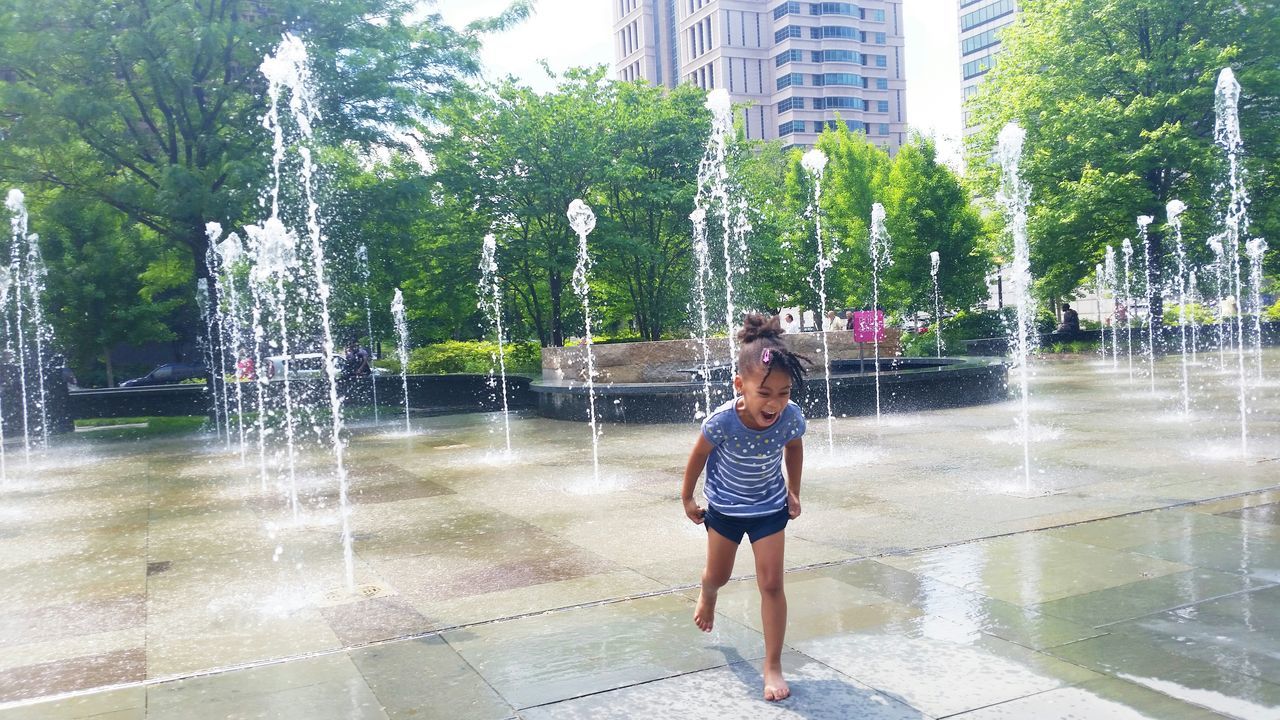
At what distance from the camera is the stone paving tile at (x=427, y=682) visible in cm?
355

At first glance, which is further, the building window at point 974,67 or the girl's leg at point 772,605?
the building window at point 974,67

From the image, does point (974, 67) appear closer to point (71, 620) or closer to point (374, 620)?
point (374, 620)

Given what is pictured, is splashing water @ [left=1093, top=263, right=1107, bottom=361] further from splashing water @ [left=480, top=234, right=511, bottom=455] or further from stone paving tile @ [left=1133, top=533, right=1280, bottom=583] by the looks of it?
stone paving tile @ [left=1133, top=533, right=1280, bottom=583]

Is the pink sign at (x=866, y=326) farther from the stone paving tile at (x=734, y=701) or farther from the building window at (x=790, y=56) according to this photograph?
the building window at (x=790, y=56)

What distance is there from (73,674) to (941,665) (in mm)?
3703

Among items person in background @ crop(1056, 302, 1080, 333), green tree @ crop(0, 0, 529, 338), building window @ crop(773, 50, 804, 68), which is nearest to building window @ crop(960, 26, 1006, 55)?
building window @ crop(773, 50, 804, 68)

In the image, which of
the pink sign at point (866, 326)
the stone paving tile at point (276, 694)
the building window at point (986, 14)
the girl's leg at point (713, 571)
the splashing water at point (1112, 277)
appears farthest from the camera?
the building window at point (986, 14)

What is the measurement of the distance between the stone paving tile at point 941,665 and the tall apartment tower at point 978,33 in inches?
3891

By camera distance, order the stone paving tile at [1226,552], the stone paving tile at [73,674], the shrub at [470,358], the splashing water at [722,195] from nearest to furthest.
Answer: the stone paving tile at [73,674], the stone paving tile at [1226,552], the splashing water at [722,195], the shrub at [470,358]

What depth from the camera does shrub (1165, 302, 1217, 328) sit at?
33688mm

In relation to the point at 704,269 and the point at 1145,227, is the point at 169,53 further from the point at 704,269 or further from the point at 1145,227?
the point at 1145,227

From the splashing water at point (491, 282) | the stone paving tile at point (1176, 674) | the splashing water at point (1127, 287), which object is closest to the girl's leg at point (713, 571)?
the stone paving tile at point (1176, 674)

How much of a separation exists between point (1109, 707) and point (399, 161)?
20657mm

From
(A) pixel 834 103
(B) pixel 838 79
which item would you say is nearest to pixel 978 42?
(B) pixel 838 79
